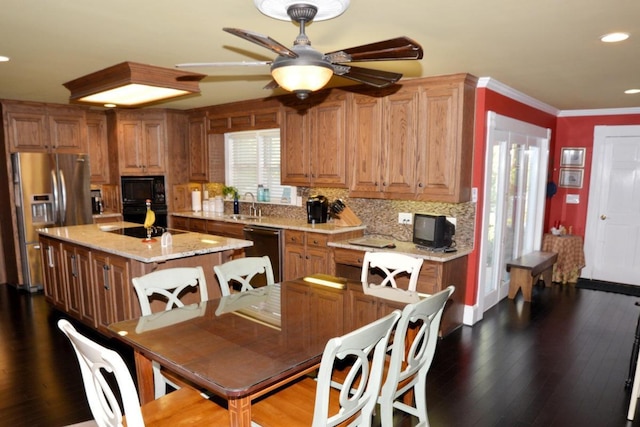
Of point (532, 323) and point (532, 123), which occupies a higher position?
point (532, 123)

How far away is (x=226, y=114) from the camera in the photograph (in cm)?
570

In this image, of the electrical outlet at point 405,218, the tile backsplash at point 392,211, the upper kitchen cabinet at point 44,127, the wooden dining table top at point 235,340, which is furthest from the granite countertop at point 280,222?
the wooden dining table top at point 235,340

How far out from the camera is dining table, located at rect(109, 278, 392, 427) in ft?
5.13

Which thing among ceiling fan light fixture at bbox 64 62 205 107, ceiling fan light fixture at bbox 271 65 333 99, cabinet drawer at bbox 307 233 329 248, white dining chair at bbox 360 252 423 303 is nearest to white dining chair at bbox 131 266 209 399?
white dining chair at bbox 360 252 423 303

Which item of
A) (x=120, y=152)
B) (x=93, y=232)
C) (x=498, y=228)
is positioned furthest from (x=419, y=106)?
(x=120, y=152)

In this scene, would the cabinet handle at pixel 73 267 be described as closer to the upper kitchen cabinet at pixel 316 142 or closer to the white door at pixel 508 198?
the upper kitchen cabinet at pixel 316 142

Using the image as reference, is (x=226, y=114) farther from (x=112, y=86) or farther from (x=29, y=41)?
(x=29, y=41)

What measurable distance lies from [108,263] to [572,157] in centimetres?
613

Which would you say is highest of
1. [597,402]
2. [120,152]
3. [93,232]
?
[120,152]

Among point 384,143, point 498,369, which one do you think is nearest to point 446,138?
point 384,143

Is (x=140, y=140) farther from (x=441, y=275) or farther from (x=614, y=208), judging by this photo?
(x=614, y=208)

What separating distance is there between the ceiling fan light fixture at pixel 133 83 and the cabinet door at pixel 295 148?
4.87ft

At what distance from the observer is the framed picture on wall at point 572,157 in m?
5.98

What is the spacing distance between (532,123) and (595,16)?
3152 mm
